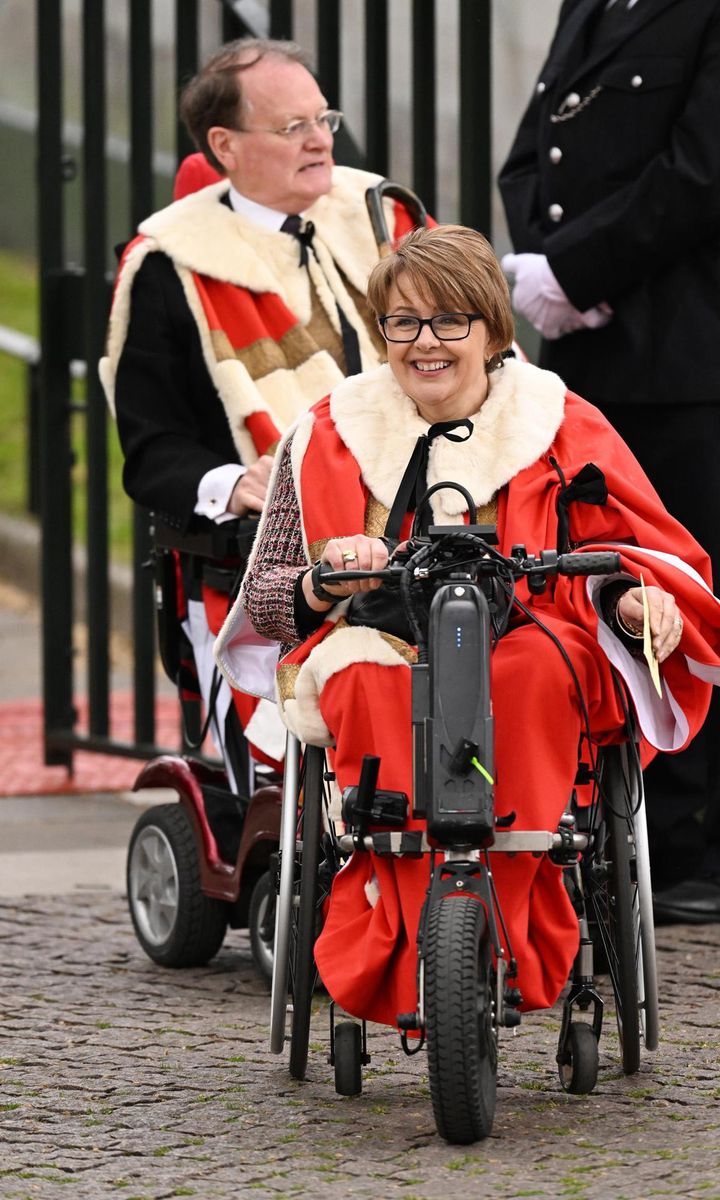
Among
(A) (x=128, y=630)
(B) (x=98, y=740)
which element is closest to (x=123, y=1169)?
(B) (x=98, y=740)

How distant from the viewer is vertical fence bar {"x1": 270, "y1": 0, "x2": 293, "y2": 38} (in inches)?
268

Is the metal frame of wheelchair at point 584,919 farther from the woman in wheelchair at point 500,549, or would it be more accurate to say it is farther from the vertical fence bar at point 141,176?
the vertical fence bar at point 141,176

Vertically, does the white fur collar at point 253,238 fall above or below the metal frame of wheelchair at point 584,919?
above

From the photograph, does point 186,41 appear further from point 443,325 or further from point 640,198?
point 443,325

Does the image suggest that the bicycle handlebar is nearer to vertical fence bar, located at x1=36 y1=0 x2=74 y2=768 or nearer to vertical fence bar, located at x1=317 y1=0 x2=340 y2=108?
vertical fence bar, located at x1=317 y1=0 x2=340 y2=108

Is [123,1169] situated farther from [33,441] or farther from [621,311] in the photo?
[33,441]

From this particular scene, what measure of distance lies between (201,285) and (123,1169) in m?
2.22

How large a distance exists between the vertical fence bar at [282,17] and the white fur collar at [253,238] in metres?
1.46

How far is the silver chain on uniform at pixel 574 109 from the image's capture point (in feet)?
17.5

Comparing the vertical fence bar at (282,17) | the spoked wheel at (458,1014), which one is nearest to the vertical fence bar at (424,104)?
the vertical fence bar at (282,17)

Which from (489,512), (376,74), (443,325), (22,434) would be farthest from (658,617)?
(22,434)

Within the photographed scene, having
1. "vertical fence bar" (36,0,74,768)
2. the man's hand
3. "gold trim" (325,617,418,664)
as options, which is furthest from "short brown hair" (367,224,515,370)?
"vertical fence bar" (36,0,74,768)

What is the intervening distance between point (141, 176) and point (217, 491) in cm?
241

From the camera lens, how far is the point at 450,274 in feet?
Answer: 13.3
